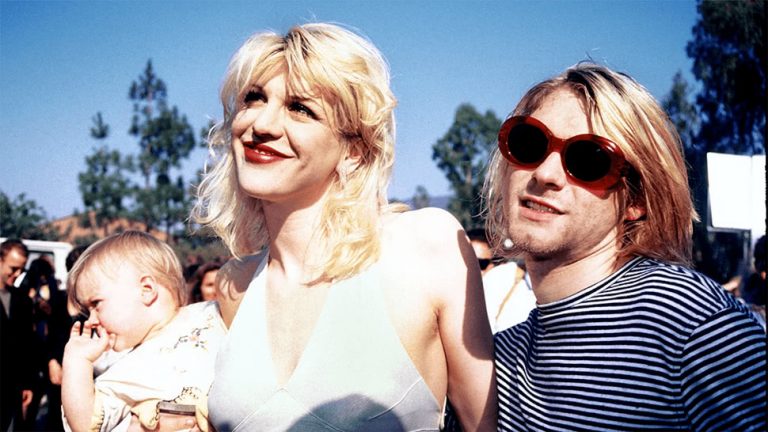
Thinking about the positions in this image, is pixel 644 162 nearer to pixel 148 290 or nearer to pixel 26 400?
pixel 148 290

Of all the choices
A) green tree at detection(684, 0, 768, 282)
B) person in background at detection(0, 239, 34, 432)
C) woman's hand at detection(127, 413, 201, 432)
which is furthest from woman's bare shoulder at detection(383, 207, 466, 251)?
green tree at detection(684, 0, 768, 282)

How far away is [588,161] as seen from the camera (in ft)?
5.13

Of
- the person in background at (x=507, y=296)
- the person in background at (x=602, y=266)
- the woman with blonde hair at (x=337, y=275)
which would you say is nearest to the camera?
the person in background at (x=602, y=266)

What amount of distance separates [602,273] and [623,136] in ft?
1.17

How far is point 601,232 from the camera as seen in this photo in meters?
1.60

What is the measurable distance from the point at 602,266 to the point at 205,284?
198 inches

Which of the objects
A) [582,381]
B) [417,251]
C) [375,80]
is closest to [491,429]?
[582,381]

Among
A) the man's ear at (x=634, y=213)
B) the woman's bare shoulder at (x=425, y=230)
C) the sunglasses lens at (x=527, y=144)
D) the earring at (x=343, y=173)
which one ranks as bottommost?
the woman's bare shoulder at (x=425, y=230)

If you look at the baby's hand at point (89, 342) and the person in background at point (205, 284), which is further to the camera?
the person in background at point (205, 284)

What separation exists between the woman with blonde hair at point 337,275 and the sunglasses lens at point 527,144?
1.03 feet

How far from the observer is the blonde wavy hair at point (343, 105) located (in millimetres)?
1894

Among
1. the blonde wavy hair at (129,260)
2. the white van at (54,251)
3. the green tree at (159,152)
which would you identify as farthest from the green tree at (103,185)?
the blonde wavy hair at (129,260)

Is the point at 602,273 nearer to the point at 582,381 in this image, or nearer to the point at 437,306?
the point at 582,381

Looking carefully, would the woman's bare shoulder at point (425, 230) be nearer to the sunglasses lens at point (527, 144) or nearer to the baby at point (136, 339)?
the sunglasses lens at point (527, 144)
